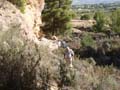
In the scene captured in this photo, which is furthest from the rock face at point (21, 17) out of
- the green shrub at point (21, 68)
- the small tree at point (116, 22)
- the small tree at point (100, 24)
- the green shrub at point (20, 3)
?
the small tree at point (100, 24)

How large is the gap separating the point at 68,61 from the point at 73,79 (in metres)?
1.17

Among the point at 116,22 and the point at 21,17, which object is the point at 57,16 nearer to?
the point at 116,22

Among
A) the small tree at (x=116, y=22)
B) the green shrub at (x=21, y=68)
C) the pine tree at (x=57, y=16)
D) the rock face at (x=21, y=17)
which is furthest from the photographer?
the small tree at (x=116, y=22)

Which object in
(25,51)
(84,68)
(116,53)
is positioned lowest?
(116,53)

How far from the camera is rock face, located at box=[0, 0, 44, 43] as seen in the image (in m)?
17.4

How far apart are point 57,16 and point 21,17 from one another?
2632 centimetres

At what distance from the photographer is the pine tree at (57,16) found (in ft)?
149

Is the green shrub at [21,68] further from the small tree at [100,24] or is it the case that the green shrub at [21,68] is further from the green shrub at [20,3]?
the small tree at [100,24]

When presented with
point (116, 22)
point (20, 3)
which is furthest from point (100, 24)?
point (20, 3)

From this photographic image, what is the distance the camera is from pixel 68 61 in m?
16.0

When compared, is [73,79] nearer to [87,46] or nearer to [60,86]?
[60,86]

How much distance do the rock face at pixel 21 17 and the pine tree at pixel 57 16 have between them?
13.8m

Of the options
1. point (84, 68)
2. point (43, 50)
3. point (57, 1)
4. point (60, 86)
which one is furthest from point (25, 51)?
point (57, 1)

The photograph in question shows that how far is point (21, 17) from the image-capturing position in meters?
21.0
